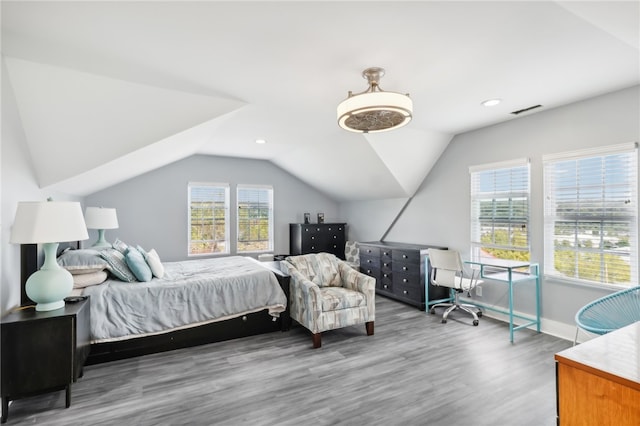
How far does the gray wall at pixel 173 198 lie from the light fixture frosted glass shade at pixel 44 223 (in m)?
3.23

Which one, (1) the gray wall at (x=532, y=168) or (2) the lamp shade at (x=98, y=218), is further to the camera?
(2) the lamp shade at (x=98, y=218)

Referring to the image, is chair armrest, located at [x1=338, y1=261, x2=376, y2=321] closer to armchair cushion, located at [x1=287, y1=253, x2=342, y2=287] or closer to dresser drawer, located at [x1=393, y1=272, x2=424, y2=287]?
armchair cushion, located at [x1=287, y1=253, x2=342, y2=287]

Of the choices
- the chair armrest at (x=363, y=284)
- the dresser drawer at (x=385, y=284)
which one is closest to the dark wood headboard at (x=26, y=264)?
the chair armrest at (x=363, y=284)

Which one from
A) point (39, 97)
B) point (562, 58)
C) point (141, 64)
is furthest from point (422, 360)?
point (39, 97)

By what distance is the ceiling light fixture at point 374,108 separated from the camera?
234cm

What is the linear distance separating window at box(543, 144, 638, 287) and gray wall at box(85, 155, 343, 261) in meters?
4.60

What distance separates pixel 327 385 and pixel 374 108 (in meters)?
2.17

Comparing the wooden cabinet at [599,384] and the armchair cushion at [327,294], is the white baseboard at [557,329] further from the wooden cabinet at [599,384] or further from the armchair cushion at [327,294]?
the wooden cabinet at [599,384]

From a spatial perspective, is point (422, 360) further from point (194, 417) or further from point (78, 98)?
point (78, 98)

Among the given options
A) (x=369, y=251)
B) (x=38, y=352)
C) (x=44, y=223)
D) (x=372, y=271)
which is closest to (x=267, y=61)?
(x=44, y=223)

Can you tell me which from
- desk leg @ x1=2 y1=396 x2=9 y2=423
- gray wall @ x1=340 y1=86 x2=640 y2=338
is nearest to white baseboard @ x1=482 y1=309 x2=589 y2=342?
gray wall @ x1=340 y1=86 x2=640 y2=338

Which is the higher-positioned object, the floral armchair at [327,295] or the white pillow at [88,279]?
the white pillow at [88,279]

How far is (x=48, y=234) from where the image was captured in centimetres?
211

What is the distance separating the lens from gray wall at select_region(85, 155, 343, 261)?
528 centimetres
